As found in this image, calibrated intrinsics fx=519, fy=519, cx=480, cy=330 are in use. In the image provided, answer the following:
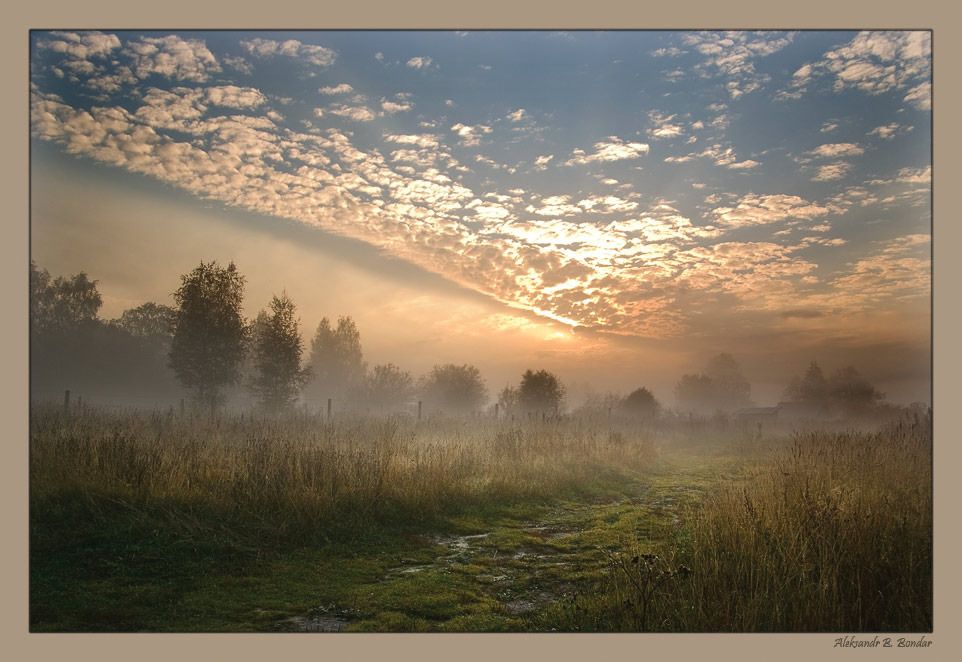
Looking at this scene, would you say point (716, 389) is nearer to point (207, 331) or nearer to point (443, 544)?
point (443, 544)

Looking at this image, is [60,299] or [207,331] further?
[207,331]

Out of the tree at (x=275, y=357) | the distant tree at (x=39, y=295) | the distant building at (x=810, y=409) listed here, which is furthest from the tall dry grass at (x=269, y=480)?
the tree at (x=275, y=357)

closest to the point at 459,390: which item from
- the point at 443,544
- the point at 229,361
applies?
the point at 229,361

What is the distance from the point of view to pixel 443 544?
270 inches

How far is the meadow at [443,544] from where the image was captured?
432cm

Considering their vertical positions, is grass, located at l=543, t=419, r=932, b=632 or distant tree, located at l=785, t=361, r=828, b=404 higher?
distant tree, located at l=785, t=361, r=828, b=404

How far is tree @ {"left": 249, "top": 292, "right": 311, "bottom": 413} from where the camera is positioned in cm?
2400

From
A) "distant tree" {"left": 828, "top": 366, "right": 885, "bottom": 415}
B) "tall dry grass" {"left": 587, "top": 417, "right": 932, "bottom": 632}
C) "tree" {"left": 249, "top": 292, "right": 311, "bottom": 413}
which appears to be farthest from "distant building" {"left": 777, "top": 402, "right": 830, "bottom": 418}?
"tree" {"left": 249, "top": 292, "right": 311, "bottom": 413}

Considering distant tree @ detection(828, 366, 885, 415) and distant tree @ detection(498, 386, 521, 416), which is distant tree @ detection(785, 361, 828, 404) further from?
distant tree @ detection(498, 386, 521, 416)

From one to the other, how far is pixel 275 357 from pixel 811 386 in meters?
21.0

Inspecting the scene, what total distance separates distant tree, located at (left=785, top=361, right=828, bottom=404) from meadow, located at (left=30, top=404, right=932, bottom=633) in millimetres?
1450

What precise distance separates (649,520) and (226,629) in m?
5.92

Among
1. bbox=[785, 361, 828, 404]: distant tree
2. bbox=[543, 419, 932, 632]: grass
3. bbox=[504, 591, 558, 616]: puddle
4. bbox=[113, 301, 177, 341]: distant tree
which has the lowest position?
bbox=[504, 591, 558, 616]: puddle

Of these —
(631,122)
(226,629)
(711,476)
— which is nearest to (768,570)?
(226,629)
